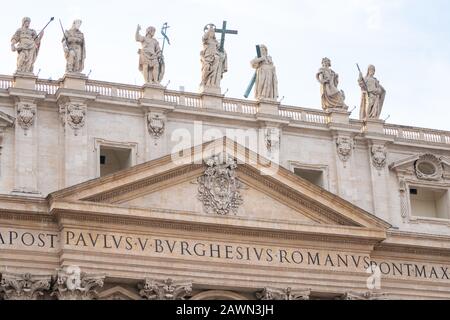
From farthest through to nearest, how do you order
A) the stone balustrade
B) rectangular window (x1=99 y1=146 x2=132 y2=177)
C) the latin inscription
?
rectangular window (x1=99 y1=146 x2=132 y2=177) → the stone balustrade → the latin inscription

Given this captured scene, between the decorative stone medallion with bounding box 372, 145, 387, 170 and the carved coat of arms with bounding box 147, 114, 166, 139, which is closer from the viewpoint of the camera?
the carved coat of arms with bounding box 147, 114, 166, 139

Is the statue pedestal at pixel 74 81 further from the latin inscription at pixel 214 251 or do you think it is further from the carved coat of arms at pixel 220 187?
the latin inscription at pixel 214 251

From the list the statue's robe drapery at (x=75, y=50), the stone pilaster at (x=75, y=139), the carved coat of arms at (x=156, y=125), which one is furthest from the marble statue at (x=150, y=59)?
the stone pilaster at (x=75, y=139)

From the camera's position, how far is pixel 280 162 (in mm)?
47344

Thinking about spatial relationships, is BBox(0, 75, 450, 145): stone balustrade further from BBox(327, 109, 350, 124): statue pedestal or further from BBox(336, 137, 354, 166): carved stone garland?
BBox(336, 137, 354, 166): carved stone garland

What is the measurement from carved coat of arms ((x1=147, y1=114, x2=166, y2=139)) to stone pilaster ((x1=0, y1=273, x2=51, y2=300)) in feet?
20.0

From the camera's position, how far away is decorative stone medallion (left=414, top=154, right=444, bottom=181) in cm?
4934

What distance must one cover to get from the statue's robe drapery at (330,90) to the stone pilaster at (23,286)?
11873mm

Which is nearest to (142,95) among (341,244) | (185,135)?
(185,135)

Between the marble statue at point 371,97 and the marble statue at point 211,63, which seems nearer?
the marble statue at point 211,63

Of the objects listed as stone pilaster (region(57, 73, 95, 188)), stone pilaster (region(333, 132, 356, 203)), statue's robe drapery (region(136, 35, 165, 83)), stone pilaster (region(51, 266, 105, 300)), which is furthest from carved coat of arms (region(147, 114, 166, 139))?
stone pilaster (region(333, 132, 356, 203))

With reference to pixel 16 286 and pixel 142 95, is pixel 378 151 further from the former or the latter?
pixel 16 286

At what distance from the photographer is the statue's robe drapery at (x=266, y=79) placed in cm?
4800
